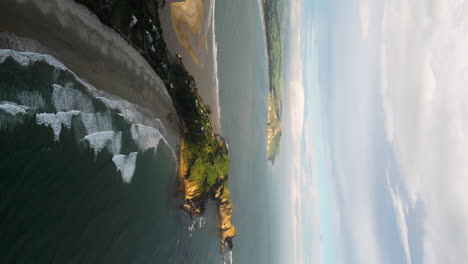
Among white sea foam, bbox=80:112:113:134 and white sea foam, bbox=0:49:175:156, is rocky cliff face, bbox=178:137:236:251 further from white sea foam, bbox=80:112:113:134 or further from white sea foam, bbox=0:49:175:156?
white sea foam, bbox=80:112:113:134

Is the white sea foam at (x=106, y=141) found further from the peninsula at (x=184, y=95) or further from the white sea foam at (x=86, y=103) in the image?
the peninsula at (x=184, y=95)

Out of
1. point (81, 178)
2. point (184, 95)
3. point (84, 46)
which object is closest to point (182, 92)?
point (184, 95)

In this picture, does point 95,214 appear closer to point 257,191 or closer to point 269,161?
point 257,191

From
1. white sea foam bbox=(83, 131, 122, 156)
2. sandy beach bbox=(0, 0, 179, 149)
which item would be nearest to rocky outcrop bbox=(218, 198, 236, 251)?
sandy beach bbox=(0, 0, 179, 149)

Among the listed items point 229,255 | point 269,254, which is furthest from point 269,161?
point 229,255

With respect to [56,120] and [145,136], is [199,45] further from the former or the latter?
[56,120]

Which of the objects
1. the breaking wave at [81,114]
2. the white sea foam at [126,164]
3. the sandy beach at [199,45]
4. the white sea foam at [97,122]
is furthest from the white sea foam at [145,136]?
the sandy beach at [199,45]

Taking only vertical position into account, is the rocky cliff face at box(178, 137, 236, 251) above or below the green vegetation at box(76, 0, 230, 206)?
below
